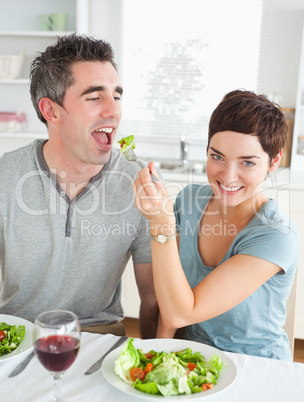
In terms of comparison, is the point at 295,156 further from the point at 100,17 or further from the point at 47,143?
the point at 47,143

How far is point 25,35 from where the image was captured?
11.0 feet

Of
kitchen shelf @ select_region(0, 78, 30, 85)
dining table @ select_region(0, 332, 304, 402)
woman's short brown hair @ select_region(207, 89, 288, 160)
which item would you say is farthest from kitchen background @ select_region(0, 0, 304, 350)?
dining table @ select_region(0, 332, 304, 402)

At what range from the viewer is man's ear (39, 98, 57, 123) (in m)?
1.67

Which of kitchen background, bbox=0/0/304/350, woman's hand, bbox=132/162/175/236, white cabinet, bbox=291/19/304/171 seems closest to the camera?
woman's hand, bbox=132/162/175/236

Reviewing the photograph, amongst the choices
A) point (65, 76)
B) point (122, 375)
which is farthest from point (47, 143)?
point (122, 375)

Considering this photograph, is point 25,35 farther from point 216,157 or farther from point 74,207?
point 216,157

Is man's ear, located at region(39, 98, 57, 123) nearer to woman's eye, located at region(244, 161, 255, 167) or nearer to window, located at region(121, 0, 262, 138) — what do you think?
woman's eye, located at region(244, 161, 255, 167)

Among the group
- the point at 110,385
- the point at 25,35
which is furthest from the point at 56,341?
the point at 25,35

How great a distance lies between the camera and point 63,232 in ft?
5.14

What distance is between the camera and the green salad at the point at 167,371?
3.10ft

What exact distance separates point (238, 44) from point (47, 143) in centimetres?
202

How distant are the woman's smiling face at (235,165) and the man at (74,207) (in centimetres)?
34

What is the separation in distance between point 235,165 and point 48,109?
709mm

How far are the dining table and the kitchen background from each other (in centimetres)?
192
